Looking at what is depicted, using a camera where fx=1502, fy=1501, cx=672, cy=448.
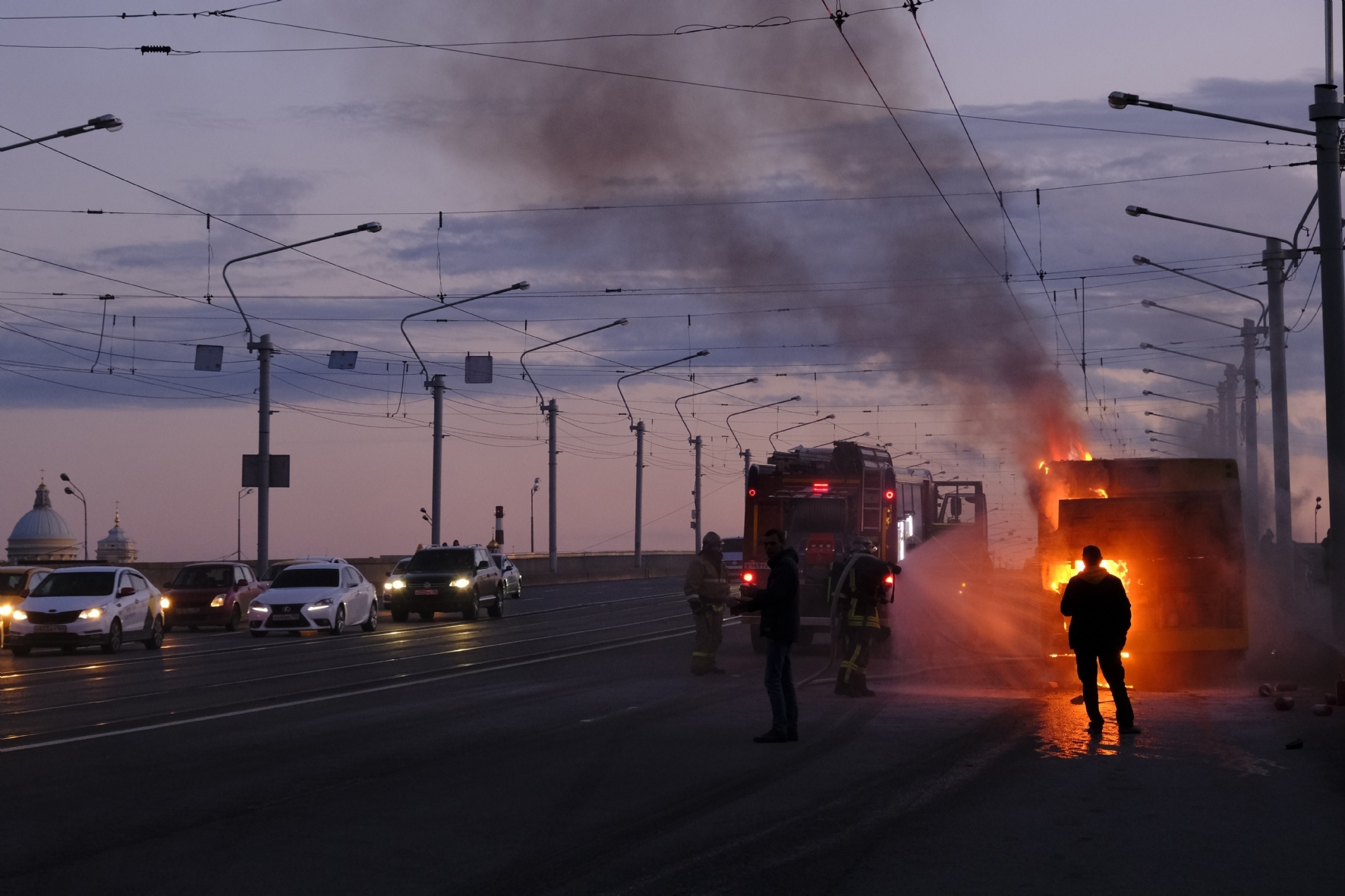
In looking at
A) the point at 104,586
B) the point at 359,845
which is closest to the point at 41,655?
the point at 104,586

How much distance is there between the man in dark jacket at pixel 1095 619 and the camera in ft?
47.3

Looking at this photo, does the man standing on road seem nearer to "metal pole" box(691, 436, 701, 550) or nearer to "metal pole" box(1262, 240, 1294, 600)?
"metal pole" box(1262, 240, 1294, 600)

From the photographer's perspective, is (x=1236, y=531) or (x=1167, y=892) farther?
(x=1236, y=531)

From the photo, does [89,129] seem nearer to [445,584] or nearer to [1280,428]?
[445,584]

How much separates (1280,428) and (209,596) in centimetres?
2715

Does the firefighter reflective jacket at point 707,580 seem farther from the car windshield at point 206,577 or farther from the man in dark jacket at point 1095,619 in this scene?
the car windshield at point 206,577

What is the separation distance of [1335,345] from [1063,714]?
12.8 metres

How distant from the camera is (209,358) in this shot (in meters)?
43.4

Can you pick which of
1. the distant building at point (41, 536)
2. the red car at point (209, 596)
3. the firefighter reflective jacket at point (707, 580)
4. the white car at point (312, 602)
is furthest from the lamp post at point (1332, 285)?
the distant building at point (41, 536)

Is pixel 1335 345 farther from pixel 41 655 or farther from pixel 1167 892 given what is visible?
pixel 41 655

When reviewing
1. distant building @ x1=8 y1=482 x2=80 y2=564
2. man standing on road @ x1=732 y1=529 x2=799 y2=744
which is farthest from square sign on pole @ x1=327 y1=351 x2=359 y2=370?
distant building @ x1=8 y1=482 x2=80 y2=564

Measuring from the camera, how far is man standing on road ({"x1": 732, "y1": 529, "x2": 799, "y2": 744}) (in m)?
13.1

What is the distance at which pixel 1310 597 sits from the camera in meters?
44.0

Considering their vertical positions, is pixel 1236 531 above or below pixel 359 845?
above
